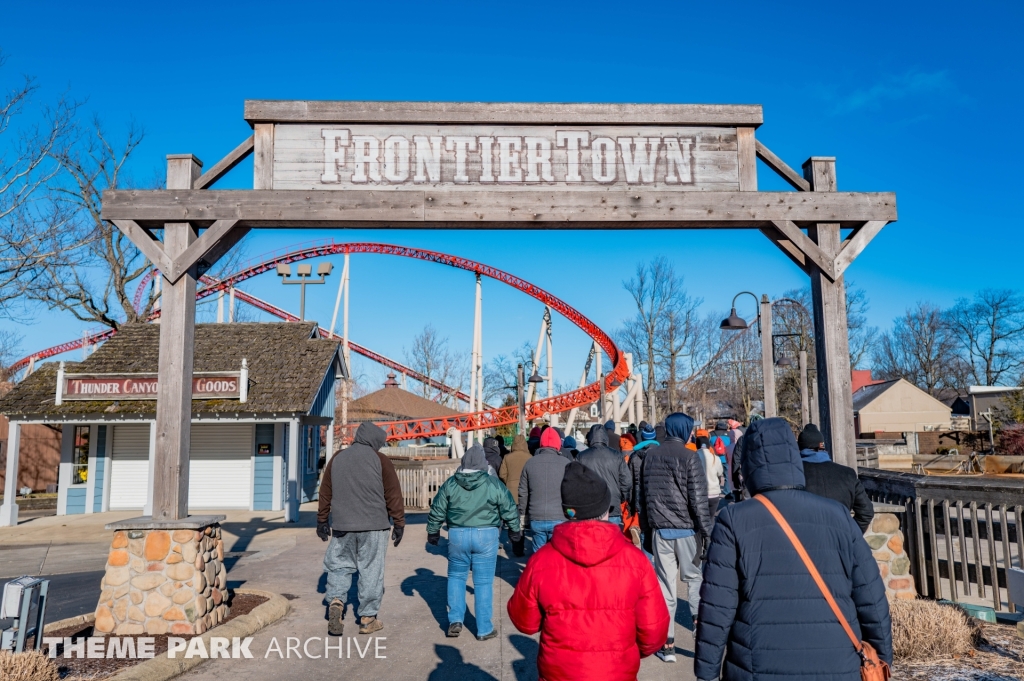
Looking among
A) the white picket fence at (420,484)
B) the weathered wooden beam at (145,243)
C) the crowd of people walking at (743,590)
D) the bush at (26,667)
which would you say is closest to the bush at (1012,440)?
the white picket fence at (420,484)

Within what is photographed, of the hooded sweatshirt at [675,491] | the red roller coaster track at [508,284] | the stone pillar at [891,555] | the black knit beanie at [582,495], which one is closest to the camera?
the black knit beanie at [582,495]

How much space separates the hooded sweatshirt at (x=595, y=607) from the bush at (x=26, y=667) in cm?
377

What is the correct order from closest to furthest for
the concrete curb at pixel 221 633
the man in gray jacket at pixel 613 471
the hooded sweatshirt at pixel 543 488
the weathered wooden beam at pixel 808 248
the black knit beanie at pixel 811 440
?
the concrete curb at pixel 221 633 → the black knit beanie at pixel 811 440 → the weathered wooden beam at pixel 808 248 → the hooded sweatshirt at pixel 543 488 → the man in gray jacket at pixel 613 471

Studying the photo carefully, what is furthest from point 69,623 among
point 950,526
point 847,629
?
point 950,526

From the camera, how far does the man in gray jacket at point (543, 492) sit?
7336 millimetres

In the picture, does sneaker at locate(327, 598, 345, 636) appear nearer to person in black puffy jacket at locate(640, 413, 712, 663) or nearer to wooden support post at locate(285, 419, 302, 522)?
person in black puffy jacket at locate(640, 413, 712, 663)

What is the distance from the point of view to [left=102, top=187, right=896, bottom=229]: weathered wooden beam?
6.98m

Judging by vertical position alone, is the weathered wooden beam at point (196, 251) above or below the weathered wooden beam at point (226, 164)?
below

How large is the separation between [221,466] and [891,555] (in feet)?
56.8

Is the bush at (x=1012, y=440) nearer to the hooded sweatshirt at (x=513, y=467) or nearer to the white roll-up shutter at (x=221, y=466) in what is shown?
the hooded sweatshirt at (x=513, y=467)

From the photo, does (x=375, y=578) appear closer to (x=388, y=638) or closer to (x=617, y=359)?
(x=388, y=638)

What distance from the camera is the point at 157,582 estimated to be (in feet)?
21.4

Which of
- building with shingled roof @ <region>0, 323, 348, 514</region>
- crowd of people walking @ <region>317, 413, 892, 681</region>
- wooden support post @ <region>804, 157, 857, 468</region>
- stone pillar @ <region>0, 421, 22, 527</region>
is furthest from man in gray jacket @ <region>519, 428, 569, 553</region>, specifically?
stone pillar @ <region>0, 421, 22, 527</region>

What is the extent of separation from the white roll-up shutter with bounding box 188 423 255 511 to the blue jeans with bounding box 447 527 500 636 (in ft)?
47.9
